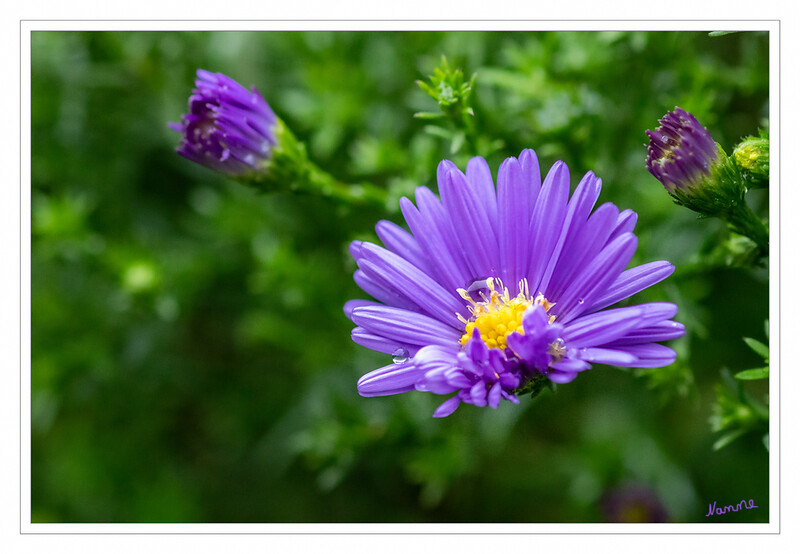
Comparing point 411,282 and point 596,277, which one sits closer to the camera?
point 596,277

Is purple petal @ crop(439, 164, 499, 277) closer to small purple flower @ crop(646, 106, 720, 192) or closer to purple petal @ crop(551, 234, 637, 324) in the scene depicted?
purple petal @ crop(551, 234, 637, 324)

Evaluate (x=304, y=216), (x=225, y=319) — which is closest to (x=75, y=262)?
(x=225, y=319)

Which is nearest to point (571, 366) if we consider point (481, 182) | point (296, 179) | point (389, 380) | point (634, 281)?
point (634, 281)

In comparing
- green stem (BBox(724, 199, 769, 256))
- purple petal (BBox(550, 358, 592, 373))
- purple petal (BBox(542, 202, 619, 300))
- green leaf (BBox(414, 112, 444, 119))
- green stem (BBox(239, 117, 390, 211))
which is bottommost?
purple petal (BBox(550, 358, 592, 373))

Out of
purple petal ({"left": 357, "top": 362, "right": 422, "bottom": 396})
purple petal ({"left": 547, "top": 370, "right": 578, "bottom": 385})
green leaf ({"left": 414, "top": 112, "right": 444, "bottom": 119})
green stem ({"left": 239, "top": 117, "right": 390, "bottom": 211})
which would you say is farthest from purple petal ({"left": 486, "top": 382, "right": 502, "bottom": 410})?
green stem ({"left": 239, "top": 117, "right": 390, "bottom": 211})

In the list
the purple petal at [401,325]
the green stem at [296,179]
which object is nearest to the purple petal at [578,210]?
the purple petal at [401,325]

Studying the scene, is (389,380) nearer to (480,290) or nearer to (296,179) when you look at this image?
(480,290)
